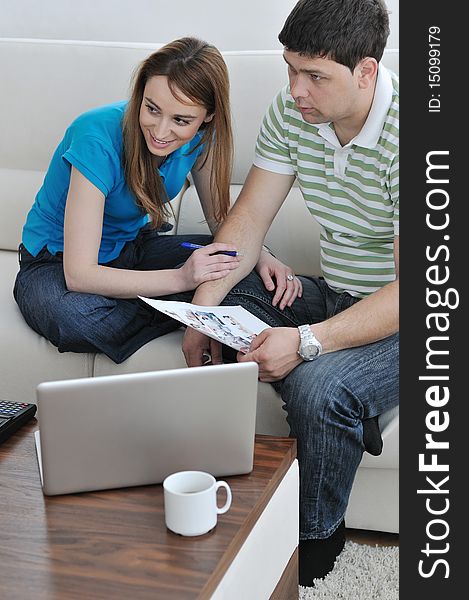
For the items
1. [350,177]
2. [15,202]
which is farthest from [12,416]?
[15,202]

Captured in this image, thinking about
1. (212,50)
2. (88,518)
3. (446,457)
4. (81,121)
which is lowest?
(446,457)

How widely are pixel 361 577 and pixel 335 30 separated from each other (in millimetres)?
1045

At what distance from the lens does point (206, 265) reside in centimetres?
204

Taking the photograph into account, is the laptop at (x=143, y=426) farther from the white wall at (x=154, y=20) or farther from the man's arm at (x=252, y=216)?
the white wall at (x=154, y=20)

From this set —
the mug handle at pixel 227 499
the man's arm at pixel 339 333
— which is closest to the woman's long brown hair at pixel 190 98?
the man's arm at pixel 339 333

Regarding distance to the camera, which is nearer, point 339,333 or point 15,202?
point 339,333

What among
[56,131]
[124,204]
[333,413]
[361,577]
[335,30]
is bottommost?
[361,577]

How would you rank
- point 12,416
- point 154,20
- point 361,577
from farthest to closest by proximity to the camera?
1. point 154,20
2. point 361,577
3. point 12,416

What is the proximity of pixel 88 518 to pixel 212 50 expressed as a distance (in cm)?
108

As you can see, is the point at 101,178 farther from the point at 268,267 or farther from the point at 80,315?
the point at 268,267

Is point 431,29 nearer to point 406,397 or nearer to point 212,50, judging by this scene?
point 212,50

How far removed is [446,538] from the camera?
1631mm

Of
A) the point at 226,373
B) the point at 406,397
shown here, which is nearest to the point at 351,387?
the point at 406,397

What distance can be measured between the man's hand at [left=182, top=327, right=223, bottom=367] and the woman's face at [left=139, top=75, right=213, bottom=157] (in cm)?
40
